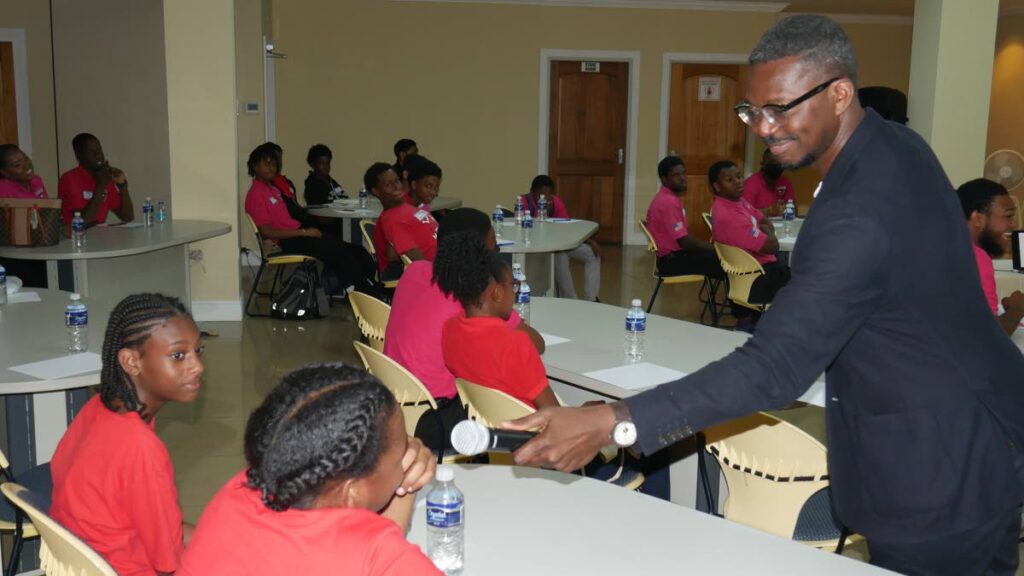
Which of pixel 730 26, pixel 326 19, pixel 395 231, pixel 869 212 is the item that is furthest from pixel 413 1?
pixel 869 212

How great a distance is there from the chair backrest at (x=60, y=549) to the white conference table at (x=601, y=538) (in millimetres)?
582

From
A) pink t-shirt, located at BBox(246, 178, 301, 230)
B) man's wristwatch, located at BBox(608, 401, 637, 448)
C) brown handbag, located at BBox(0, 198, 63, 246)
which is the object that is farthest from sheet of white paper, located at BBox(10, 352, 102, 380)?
pink t-shirt, located at BBox(246, 178, 301, 230)

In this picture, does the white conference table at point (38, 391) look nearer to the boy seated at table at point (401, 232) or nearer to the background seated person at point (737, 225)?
the boy seated at table at point (401, 232)

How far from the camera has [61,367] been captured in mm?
3240

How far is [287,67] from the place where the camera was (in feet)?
37.9

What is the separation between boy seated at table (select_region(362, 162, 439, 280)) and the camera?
256 inches

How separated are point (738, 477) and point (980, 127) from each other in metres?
5.97

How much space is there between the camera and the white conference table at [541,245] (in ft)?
21.1

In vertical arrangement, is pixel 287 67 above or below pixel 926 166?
above

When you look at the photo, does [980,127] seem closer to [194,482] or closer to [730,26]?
[730,26]

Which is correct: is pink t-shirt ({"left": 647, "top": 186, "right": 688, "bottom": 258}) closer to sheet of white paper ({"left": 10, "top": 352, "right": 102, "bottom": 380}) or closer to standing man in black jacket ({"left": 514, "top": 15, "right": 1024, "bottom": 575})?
sheet of white paper ({"left": 10, "top": 352, "right": 102, "bottom": 380})

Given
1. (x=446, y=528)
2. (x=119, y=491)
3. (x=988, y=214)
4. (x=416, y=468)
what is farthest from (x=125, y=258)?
(x=416, y=468)

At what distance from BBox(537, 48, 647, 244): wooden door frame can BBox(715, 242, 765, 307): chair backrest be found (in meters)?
5.96

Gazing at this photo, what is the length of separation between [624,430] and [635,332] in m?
2.04
